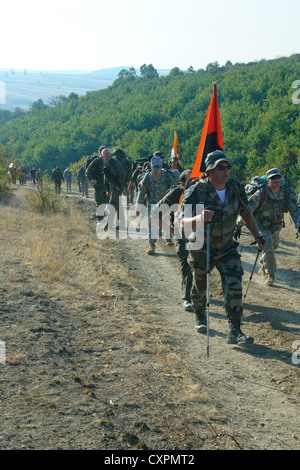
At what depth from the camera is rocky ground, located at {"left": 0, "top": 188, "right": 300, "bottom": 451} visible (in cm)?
392

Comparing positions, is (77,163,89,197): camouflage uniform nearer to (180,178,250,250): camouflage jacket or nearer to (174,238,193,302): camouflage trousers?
(174,238,193,302): camouflage trousers

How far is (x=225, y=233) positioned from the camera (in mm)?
5883

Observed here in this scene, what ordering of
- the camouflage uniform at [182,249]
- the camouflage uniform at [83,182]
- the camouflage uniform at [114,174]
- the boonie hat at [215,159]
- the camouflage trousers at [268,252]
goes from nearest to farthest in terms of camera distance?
the boonie hat at [215,159] < the camouflage uniform at [182,249] < the camouflage trousers at [268,252] < the camouflage uniform at [114,174] < the camouflage uniform at [83,182]

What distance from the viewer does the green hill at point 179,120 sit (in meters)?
43.4

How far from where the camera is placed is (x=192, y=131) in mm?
61750

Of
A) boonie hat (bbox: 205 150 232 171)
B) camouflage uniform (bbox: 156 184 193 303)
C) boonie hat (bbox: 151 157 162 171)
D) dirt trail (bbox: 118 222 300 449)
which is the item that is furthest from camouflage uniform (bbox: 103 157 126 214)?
boonie hat (bbox: 205 150 232 171)

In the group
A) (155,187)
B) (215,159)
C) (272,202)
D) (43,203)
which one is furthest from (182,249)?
(43,203)

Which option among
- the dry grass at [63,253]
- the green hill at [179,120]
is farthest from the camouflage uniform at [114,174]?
the green hill at [179,120]

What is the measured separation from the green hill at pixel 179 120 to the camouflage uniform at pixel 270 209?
19302mm

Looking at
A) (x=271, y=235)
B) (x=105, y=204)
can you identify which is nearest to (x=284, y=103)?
(x=105, y=204)

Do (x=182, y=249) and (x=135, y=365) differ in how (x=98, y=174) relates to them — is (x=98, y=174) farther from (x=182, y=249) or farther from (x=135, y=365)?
(x=135, y=365)

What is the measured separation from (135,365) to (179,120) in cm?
6582

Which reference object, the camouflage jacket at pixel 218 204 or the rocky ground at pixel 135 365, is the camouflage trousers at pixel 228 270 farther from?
the rocky ground at pixel 135 365
